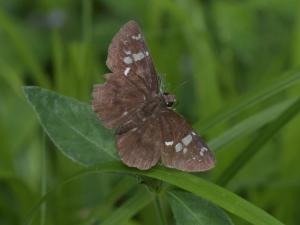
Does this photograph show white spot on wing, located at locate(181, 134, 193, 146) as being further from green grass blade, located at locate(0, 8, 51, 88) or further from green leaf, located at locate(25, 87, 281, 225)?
green grass blade, located at locate(0, 8, 51, 88)

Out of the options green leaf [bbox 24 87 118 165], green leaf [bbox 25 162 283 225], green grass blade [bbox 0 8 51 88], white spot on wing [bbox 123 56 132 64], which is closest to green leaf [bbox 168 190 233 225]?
green leaf [bbox 25 162 283 225]

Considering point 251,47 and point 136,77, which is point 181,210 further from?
point 251,47

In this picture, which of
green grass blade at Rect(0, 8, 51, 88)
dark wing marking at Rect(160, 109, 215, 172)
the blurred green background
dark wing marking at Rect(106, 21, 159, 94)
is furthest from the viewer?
green grass blade at Rect(0, 8, 51, 88)

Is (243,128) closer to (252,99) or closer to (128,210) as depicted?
(252,99)

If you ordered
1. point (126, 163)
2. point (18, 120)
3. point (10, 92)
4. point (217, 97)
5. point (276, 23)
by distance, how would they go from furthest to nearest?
point (276, 23), point (10, 92), point (18, 120), point (217, 97), point (126, 163)

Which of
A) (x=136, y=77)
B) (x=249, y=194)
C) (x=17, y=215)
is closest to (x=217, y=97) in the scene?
(x=249, y=194)

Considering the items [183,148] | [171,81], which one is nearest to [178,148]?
[183,148]

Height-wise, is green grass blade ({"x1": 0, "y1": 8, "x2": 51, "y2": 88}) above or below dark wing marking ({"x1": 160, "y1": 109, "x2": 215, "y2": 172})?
below
